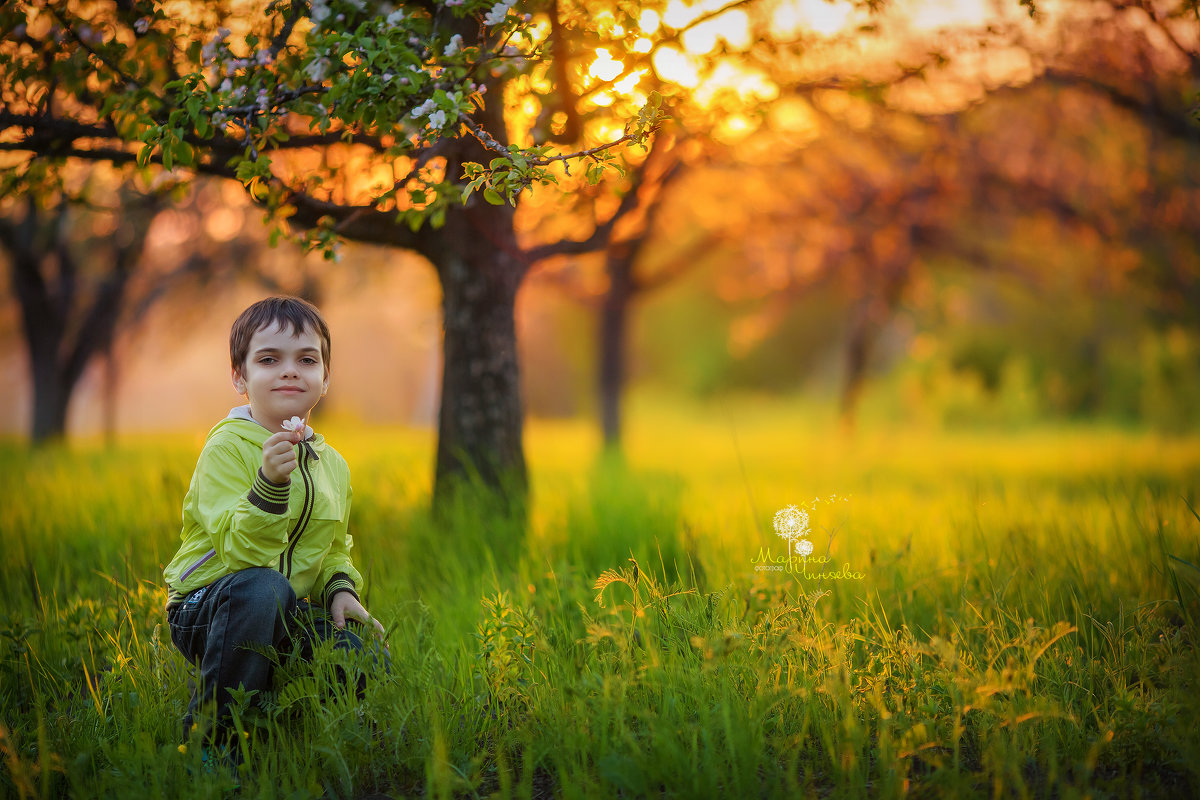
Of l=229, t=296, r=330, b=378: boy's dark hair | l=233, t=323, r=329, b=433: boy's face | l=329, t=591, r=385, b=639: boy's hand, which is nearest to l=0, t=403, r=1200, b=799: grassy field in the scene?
l=329, t=591, r=385, b=639: boy's hand

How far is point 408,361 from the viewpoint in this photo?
4309cm

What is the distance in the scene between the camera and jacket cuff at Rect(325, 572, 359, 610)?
2551mm

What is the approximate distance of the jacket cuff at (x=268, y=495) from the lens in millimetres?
2148

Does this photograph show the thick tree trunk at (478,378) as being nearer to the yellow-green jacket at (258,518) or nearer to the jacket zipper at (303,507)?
the yellow-green jacket at (258,518)

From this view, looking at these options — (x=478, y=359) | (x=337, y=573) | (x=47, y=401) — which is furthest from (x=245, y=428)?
(x=47, y=401)

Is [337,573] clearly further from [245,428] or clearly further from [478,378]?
[478,378]

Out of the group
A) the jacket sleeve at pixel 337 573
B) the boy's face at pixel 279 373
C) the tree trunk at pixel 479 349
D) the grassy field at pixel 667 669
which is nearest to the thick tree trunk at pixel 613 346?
the tree trunk at pixel 479 349

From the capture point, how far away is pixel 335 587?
8.38ft

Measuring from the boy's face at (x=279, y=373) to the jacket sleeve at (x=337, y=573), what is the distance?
0.45m

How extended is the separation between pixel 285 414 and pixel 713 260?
21548mm

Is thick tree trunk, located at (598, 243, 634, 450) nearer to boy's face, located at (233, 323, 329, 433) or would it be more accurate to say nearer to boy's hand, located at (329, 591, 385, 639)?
boy's hand, located at (329, 591, 385, 639)

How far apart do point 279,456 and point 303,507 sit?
390 millimetres

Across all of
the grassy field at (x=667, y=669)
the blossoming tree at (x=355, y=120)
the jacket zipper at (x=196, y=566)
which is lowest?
the grassy field at (x=667, y=669)

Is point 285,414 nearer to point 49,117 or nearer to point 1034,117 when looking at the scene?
point 49,117
